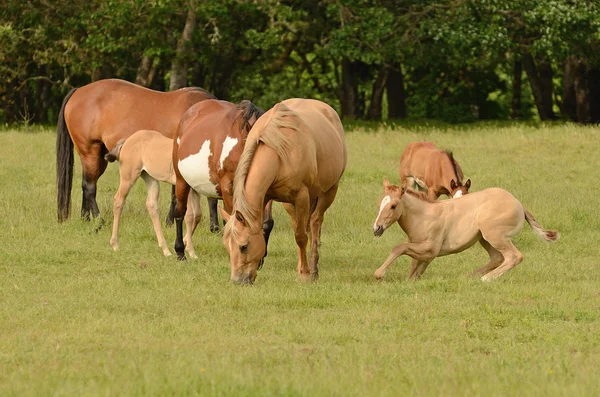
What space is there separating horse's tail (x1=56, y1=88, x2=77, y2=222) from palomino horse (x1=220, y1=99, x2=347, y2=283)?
4.34m

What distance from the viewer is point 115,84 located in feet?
49.0

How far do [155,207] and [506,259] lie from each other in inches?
166

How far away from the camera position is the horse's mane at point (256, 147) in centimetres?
956

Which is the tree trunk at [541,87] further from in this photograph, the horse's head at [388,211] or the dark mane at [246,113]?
the horse's head at [388,211]

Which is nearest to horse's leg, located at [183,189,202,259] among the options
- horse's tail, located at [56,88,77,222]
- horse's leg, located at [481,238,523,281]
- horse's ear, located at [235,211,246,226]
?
horse's ear, located at [235,211,246,226]

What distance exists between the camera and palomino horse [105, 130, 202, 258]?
40.2ft

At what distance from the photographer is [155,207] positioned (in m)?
12.4

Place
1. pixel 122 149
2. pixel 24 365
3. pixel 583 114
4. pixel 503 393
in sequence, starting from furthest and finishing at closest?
1. pixel 583 114
2. pixel 122 149
3. pixel 24 365
4. pixel 503 393

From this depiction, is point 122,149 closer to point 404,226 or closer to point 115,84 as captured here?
point 115,84

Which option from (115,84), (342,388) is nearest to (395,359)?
(342,388)

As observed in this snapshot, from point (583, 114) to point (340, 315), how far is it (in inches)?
983

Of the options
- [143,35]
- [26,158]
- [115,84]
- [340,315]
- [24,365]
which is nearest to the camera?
[24,365]

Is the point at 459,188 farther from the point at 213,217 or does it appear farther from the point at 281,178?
the point at 281,178

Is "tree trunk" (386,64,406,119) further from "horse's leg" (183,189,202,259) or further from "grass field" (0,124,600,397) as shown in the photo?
"horse's leg" (183,189,202,259)
